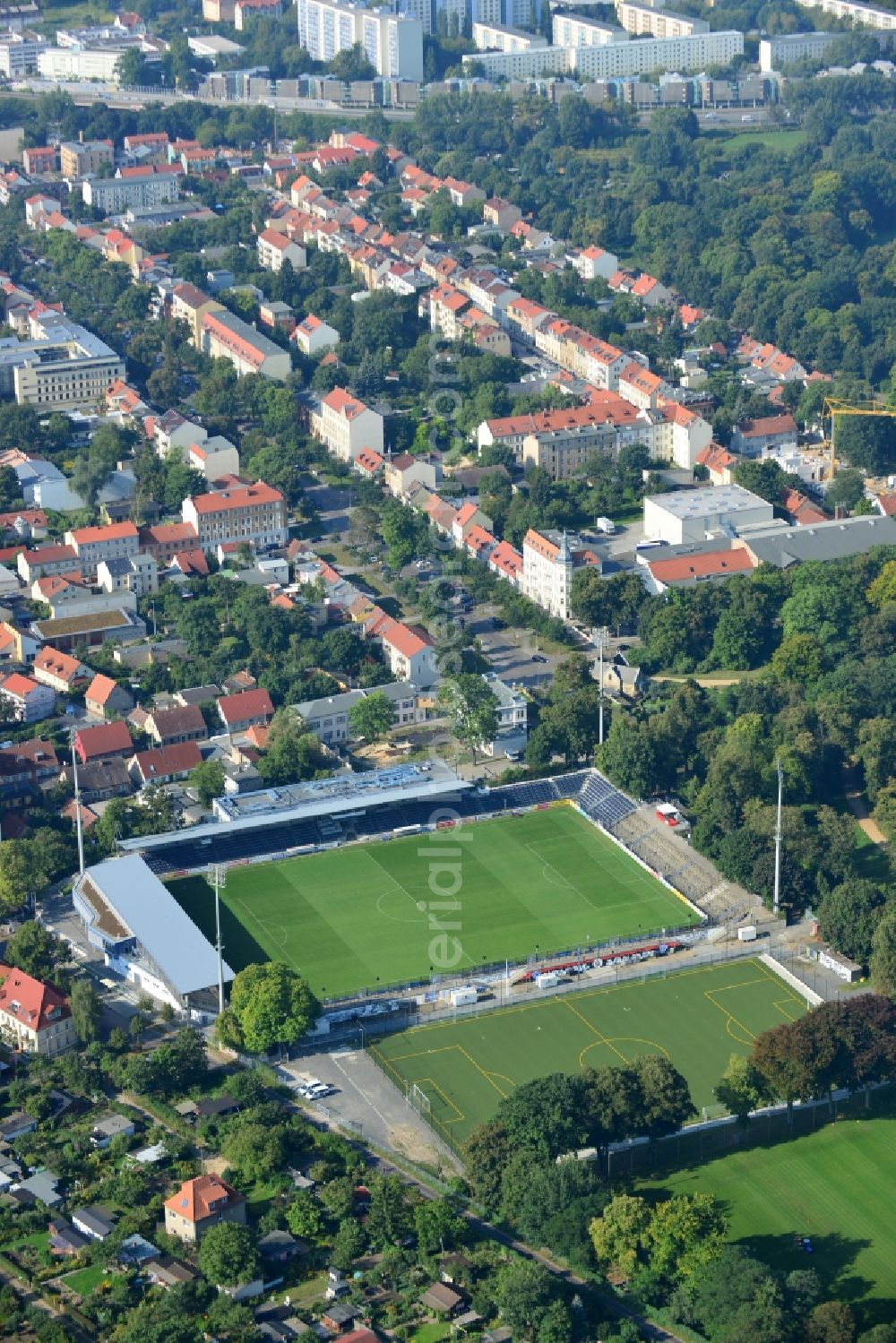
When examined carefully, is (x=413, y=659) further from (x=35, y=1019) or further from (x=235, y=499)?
(x=35, y=1019)

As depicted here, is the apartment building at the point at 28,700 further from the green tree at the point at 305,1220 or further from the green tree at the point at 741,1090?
the green tree at the point at 741,1090

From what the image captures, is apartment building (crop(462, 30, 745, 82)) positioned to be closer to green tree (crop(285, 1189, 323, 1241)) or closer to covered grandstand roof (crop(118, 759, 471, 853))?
covered grandstand roof (crop(118, 759, 471, 853))

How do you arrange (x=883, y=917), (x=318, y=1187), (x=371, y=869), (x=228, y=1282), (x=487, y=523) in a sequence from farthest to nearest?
(x=487, y=523) → (x=371, y=869) → (x=883, y=917) → (x=318, y=1187) → (x=228, y=1282)

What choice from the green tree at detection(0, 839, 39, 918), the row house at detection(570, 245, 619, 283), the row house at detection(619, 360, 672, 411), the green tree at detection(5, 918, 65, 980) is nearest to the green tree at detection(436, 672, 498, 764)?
the green tree at detection(0, 839, 39, 918)

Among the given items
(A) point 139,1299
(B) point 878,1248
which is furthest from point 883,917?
(A) point 139,1299

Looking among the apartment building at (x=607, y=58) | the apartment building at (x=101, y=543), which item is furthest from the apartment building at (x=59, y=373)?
the apartment building at (x=607, y=58)

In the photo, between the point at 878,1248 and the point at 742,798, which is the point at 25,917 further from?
the point at 878,1248
